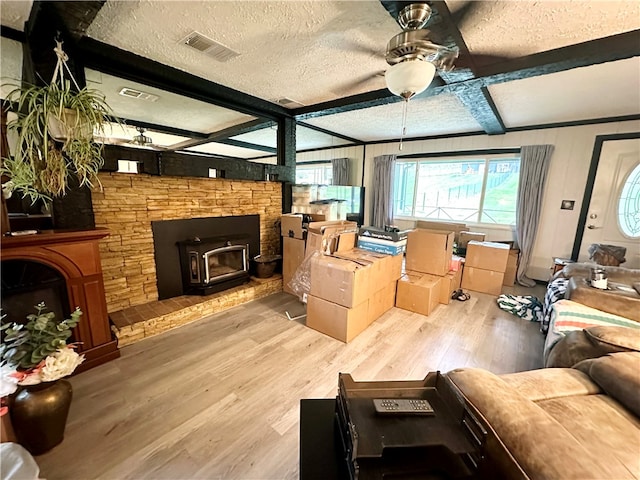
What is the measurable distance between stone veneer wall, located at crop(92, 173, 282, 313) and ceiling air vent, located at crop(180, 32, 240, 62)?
1.18 metres

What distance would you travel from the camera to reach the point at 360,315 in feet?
7.80

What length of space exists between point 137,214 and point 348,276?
6.59 ft

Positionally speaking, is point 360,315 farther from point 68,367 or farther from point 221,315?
point 68,367

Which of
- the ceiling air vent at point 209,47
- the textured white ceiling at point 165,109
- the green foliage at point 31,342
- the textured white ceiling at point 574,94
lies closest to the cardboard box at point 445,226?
the textured white ceiling at point 574,94

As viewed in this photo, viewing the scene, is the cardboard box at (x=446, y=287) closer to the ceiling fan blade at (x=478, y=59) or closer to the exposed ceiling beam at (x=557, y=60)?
the exposed ceiling beam at (x=557, y=60)

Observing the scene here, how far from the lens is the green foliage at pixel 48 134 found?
1448mm

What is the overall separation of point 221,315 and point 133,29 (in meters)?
2.41

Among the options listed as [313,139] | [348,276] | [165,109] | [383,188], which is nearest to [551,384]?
[348,276]

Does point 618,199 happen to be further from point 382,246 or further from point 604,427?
point 604,427

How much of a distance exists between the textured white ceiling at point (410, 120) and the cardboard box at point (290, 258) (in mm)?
1885

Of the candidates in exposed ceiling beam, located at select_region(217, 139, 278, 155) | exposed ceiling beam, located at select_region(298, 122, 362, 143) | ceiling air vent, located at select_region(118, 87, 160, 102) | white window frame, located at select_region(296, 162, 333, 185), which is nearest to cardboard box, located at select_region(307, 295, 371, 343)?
ceiling air vent, located at select_region(118, 87, 160, 102)

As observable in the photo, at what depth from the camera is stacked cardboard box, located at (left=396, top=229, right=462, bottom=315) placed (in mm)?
2797

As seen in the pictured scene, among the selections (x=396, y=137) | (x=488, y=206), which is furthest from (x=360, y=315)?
(x=396, y=137)

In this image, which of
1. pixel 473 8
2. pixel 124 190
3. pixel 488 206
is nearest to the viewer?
pixel 473 8
